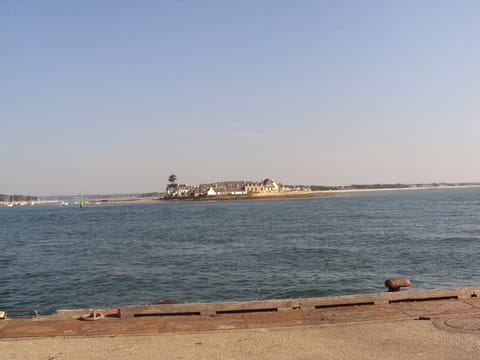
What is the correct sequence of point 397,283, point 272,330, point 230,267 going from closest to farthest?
1. point 272,330
2. point 397,283
3. point 230,267

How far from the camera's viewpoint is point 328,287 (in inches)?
736

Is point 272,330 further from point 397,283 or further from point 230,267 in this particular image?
point 230,267

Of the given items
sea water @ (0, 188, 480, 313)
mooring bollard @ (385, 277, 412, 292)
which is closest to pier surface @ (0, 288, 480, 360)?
mooring bollard @ (385, 277, 412, 292)

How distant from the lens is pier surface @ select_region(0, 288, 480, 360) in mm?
7082

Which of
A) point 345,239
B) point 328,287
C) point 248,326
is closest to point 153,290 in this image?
point 328,287

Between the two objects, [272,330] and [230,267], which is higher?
[272,330]

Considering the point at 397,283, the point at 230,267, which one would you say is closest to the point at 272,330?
the point at 397,283

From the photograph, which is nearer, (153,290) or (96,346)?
(96,346)

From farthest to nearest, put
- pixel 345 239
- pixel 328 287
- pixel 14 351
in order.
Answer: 1. pixel 345 239
2. pixel 328 287
3. pixel 14 351

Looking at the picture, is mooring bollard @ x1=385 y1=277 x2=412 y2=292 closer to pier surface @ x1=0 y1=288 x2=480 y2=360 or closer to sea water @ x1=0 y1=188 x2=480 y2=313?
pier surface @ x1=0 y1=288 x2=480 y2=360

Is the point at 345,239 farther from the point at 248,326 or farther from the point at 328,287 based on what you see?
the point at 248,326

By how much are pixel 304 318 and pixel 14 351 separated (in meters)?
5.24

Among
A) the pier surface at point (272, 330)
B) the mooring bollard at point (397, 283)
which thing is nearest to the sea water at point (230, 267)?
the mooring bollard at point (397, 283)

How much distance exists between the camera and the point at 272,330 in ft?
26.8
